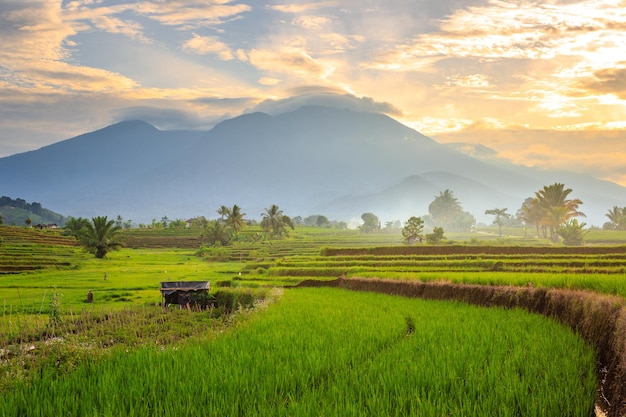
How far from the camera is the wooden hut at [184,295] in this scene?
2367cm

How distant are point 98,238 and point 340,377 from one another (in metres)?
52.8

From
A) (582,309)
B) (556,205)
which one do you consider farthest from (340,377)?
(556,205)

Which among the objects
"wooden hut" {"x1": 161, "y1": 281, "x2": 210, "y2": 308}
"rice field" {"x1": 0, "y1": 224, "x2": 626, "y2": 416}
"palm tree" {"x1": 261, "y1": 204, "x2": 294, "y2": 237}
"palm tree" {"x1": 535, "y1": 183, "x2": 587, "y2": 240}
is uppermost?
"palm tree" {"x1": 535, "y1": 183, "x2": 587, "y2": 240}

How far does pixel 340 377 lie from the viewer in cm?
695

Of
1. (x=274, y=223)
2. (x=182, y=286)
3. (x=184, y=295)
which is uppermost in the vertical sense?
(x=274, y=223)

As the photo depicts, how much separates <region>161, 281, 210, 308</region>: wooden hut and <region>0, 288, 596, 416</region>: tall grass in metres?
13.8

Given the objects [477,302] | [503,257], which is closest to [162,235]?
[503,257]

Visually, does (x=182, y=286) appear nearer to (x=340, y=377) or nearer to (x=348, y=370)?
(x=348, y=370)

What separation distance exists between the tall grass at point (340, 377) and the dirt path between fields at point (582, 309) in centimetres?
33

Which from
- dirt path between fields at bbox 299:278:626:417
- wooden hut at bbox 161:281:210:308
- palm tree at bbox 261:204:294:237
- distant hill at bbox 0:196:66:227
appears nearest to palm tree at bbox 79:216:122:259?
wooden hut at bbox 161:281:210:308

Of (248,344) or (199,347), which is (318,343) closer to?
(248,344)

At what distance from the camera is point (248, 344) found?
936 cm

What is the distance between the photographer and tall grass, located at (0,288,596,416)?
18.4 ft

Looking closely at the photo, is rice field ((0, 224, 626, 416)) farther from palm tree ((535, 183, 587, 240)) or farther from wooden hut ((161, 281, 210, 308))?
palm tree ((535, 183, 587, 240))
